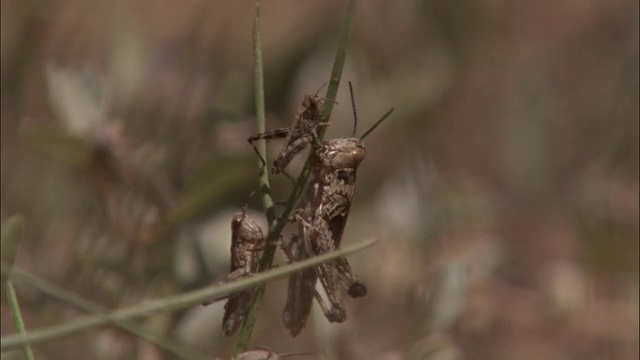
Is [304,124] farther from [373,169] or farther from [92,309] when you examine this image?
[373,169]

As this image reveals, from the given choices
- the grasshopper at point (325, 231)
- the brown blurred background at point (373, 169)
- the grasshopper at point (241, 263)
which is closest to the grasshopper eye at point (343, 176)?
the grasshopper at point (325, 231)

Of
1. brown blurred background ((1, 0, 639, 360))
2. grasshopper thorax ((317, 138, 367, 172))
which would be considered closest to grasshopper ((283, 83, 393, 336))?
grasshopper thorax ((317, 138, 367, 172))

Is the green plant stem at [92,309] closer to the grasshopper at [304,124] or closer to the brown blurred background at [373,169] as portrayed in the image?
the grasshopper at [304,124]

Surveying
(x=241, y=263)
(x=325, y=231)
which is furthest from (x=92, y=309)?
(x=325, y=231)

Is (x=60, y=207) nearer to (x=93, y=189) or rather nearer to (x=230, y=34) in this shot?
(x=93, y=189)

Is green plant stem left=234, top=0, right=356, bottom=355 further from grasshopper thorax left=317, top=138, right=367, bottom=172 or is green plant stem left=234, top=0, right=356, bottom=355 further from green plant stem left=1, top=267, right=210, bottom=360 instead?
grasshopper thorax left=317, top=138, right=367, bottom=172

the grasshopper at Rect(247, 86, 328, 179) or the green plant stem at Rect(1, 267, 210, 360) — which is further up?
the grasshopper at Rect(247, 86, 328, 179)
